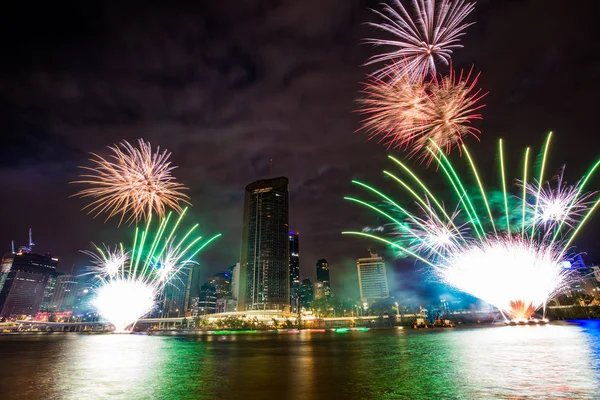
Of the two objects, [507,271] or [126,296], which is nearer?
[507,271]

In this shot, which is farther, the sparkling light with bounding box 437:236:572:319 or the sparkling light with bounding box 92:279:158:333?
the sparkling light with bounding box 92:279:158:333

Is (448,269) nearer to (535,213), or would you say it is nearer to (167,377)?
(535,213)

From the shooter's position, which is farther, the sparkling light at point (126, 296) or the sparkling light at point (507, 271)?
the sparkling light at point (126, 296)

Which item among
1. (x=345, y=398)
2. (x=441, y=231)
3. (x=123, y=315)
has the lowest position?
(x=345, y=398)

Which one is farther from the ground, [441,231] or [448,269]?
[441,231]

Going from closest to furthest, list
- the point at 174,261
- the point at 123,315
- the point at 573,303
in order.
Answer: the point at 174,261, the point at 123,315, the point at 573,303

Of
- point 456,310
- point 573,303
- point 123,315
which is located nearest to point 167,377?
point 123,315

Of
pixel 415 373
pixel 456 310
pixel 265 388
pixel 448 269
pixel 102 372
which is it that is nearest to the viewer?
pixel 265 388

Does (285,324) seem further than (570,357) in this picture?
Yes

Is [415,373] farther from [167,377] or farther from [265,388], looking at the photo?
[167,377]
